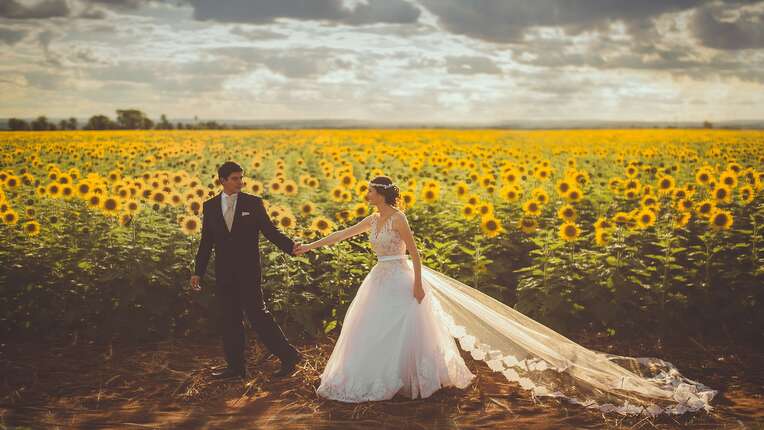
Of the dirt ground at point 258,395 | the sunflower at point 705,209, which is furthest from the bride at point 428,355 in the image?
the sunflower at point 705,209

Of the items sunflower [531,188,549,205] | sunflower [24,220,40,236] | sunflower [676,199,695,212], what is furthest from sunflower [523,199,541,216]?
sunflower [24,220,40,236]

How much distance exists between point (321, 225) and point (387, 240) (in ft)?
7.79

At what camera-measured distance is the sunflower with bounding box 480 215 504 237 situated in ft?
26.7

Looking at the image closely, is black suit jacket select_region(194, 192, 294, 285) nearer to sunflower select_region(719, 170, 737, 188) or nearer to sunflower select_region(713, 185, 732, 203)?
sunflower select_region(713, 185, 732, 203)

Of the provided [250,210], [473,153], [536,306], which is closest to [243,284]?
[250,210]

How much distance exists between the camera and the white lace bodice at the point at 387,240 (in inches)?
213

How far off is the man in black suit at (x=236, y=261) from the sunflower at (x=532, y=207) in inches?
145

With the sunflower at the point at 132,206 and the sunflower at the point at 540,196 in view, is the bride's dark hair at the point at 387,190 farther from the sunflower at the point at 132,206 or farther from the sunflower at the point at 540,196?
the sunflower at the point at 540,196

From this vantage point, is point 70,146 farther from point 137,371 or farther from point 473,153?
→ point 137,371

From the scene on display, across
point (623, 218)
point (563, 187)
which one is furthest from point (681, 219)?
point (563, 187)

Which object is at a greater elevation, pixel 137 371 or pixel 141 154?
pixel 141 154

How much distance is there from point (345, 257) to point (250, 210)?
1793 millimetres

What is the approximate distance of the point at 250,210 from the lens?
572 cm

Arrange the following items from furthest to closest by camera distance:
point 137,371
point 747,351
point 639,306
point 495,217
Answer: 1. point 495,217
2. point 639,306
3. point 747,351
4. point 137,371
